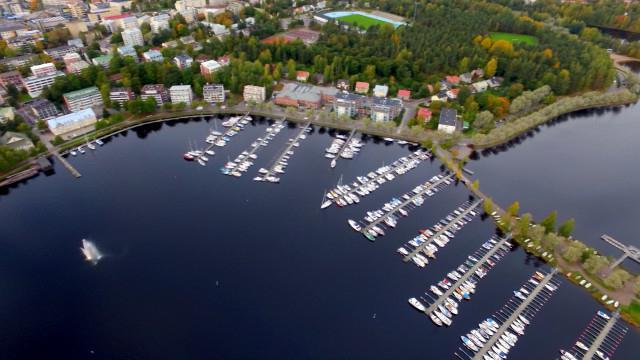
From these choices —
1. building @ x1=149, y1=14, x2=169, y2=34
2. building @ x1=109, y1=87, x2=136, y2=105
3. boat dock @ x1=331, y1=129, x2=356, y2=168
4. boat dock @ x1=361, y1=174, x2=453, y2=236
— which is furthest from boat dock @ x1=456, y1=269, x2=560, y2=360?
building @ x1=149, y1=14, x2=169, y2=34

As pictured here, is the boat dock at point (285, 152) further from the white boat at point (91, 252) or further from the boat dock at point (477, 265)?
the boat dock at point (477, 265)

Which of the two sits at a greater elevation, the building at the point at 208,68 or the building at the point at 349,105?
the building at the point at 208,68

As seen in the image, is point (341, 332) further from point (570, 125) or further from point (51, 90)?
point (51, 90)

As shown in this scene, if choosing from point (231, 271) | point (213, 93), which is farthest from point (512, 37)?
point (231, 271)

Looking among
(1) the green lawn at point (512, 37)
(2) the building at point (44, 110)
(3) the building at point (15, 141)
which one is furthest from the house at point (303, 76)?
(1) the green lawn at point (512, 37)

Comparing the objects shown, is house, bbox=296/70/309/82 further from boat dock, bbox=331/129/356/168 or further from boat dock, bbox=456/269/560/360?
boat dock, bbox=456/269/560/360

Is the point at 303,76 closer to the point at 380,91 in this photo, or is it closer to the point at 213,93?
the point at 380,91
